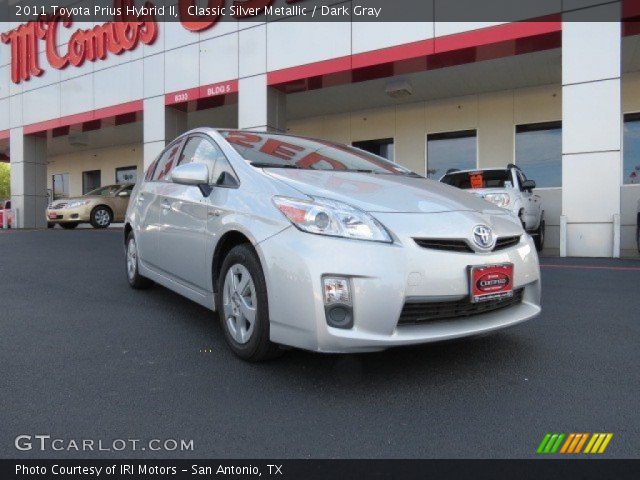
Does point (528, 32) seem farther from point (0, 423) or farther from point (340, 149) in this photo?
point (0, 423)

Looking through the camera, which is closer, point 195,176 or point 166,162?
point 195,176

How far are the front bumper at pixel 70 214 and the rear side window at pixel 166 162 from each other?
11073 mm

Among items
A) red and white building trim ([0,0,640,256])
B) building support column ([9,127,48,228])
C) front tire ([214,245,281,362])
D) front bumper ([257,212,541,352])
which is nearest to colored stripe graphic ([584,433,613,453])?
front bumper ([257,212,541,352])

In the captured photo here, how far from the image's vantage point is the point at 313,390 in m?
2.41

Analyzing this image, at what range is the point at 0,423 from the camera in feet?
6.85

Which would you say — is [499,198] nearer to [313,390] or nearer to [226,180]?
[226,180]

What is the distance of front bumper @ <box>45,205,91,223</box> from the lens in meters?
14.3

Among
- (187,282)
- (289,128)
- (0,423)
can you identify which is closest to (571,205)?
(187,282)

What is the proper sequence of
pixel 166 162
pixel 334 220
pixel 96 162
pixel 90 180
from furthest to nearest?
1. pixel 90 180
2. pixel 96 162
3. pixel 166 162
4. pixel 334 220

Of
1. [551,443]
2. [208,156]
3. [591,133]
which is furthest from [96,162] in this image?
[551,443]

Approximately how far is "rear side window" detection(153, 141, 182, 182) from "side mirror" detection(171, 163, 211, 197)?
1043 millimetres

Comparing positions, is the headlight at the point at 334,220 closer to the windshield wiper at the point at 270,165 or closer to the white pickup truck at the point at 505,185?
the windshield wiper at the point at 270,165

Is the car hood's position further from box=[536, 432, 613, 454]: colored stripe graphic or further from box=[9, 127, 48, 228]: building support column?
box=[9, 127, 48, 228]: building support column

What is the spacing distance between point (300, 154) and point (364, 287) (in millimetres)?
1507
